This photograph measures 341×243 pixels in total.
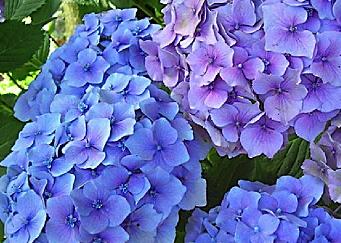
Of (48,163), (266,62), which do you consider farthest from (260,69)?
(48,163)

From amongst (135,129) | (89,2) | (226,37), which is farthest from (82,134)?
(89,2)

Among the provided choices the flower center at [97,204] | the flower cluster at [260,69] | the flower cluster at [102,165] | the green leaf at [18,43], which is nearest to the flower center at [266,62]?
the flower cluster at [260,69]

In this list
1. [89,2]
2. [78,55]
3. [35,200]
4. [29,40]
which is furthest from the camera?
[89,2]

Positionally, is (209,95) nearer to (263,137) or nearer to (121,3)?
(263,137)

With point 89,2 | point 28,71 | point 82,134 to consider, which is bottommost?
point 28,71

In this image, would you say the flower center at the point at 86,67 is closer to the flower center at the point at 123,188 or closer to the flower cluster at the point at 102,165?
the flower cluster at the point at 102,165

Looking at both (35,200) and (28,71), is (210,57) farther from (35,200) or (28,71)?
(28,71)

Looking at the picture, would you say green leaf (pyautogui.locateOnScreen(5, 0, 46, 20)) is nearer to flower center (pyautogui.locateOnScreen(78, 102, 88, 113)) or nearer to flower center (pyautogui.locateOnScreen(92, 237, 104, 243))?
flower center (pyautogui.locateOnScreen(78, 102, 88, 113))
